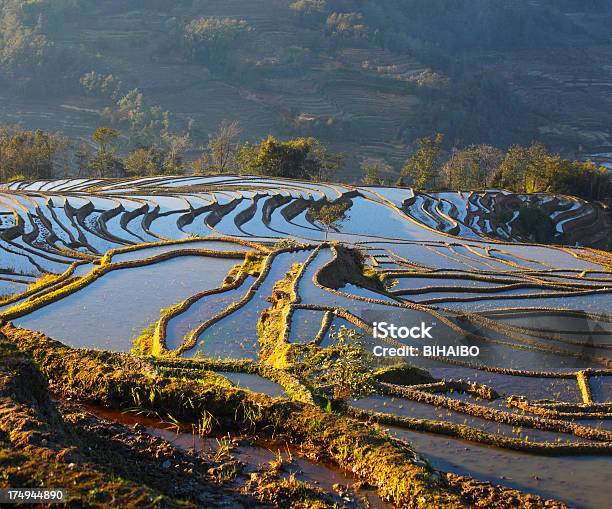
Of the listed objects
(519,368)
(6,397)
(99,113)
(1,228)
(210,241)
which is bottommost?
(99,113)

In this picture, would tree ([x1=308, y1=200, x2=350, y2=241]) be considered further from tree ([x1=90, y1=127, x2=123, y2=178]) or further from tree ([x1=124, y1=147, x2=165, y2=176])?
tree ([x1=90, y1=127, x2=123, y2=178])

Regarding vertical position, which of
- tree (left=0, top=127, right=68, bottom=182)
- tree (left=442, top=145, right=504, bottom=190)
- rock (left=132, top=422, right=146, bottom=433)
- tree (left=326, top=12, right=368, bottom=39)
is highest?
rock (left=132, top=422, right=146, bottom=433)

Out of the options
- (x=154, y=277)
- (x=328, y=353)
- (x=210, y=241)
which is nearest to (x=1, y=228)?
(x=210, y=241)

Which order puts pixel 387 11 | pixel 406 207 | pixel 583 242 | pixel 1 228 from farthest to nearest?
1. pixel 387 11
2. pixel 583 242
3. pixel 406 207
4. pixel 1 228

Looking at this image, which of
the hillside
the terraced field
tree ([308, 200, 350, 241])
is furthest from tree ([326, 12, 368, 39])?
the terraced field

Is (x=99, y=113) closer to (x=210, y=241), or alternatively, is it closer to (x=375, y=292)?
(x=210, y=241)

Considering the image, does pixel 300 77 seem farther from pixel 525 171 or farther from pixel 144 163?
pixel 525 171

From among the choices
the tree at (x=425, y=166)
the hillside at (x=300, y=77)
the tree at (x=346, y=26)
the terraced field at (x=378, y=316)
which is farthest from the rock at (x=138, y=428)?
the tree at (x=346, y=26)
